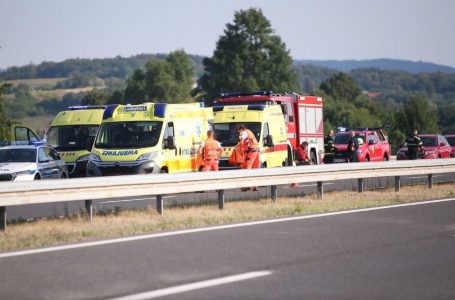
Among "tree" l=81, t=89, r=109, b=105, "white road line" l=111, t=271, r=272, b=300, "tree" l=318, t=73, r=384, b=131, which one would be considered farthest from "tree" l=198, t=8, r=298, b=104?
"white road line" l=111, t=271, r=272, b=300

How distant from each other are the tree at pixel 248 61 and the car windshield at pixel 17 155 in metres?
78.4

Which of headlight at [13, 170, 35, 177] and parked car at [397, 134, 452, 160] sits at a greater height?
headlight at [13, 170, 35, 177]

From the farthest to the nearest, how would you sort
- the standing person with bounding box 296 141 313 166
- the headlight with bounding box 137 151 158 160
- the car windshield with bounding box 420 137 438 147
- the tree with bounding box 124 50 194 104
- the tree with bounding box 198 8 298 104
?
the tree with bounding box 124 50 194 104
the tree with bounding box 198 8 298 104
the car windshield with bounding box 420 137 438 147
the standing person with bounding box 296 141 313 166
the headlight with bounding box 137 151 158 160

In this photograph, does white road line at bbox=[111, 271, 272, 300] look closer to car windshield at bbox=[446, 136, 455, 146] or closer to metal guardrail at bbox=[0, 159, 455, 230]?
metal guardrail at bbox=[0, 159, 455, 230]

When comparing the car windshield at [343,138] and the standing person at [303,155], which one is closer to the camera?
the standing person at [303,155]

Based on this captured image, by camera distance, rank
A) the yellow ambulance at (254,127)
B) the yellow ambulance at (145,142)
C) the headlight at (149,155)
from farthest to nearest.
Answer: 1. the yellow ambulance at (254,127)
2. the yellow ambulance at (145,142)
3. the headlight at (149,155)

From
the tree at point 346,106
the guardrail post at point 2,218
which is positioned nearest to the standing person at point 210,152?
the guardrail post at point 2,218

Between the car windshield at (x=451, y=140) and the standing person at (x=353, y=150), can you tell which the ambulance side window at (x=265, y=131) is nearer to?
the standing person at (x=353, y=150)

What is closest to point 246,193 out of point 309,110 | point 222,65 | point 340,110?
point 309,110

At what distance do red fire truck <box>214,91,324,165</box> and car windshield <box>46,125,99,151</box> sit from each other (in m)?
4.54

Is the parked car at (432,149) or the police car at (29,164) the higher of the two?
the police car at (29,164)

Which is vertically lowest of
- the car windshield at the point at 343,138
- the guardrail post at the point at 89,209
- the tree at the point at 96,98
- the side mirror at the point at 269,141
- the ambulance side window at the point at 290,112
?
the guardrail post at the point at 89,209

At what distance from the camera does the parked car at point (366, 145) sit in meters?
40.7

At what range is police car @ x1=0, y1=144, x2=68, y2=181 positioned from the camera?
82.0ft
